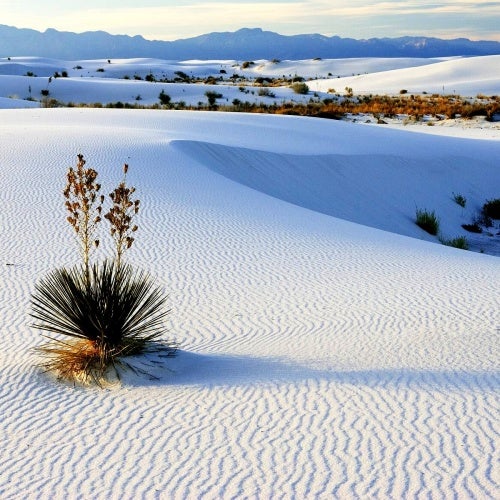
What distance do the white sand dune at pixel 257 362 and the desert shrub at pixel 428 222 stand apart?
12.1ft

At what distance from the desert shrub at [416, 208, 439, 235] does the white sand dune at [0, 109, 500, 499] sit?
12.1ft

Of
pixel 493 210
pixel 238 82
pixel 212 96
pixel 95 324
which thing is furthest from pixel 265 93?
pixel 95 324

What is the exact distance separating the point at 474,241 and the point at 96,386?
37.8ft

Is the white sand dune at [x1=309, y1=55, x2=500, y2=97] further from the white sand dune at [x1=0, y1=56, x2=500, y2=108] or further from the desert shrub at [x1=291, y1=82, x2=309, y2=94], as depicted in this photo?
the desert shrub at [x1=291, y1=82, x2=309, y2=94]

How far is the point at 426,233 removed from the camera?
15.6 meters

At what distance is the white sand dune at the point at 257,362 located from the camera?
437 cm

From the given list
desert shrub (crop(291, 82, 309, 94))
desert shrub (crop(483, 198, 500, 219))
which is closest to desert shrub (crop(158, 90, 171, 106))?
desert shrub (crop(291, 82, 309, 94))

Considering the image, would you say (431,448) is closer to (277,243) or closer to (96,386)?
(96,386)

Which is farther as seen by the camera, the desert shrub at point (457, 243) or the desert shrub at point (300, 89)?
the desert shrub at point (300, 89)

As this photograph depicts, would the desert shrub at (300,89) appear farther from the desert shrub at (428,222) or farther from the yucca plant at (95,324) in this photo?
the yucca plant at (95,324)

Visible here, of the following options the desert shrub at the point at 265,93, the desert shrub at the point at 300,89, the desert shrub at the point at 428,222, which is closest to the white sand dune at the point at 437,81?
the desert shrub at the point at 300,89

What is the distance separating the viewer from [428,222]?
15.8 meters

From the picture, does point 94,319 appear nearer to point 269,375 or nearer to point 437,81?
point 269,375

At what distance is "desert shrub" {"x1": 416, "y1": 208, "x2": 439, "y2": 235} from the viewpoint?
51.5ft
